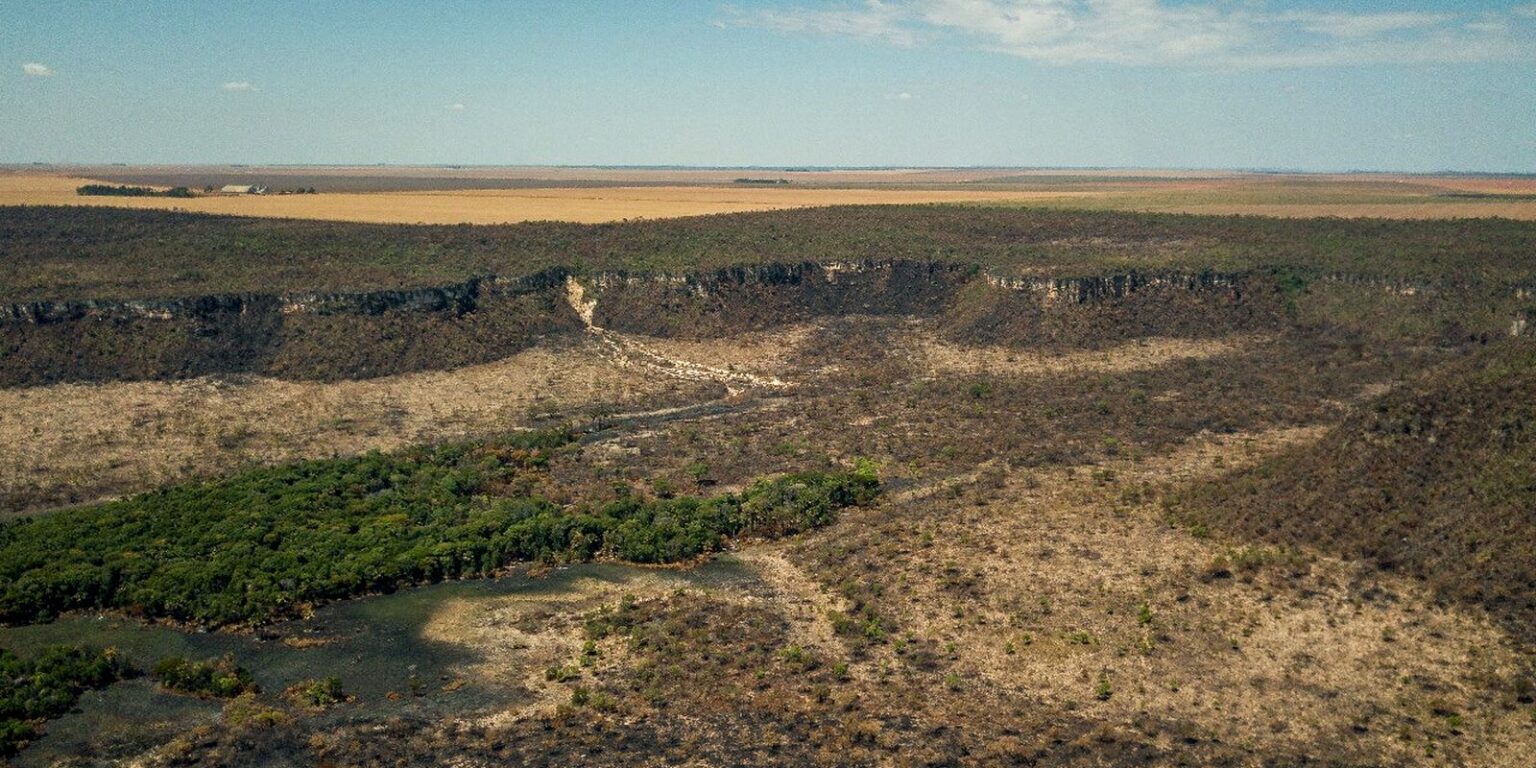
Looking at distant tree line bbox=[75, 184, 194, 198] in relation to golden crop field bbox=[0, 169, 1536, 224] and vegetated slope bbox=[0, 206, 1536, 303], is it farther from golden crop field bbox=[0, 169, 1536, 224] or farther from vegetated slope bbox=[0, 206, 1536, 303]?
vegetated slope bbox=[0, 206, 1536, 303]

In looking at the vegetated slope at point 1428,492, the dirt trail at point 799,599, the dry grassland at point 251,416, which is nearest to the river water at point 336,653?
the dirt trail at point 799,599

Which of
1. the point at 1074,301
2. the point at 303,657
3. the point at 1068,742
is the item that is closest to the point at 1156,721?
the point at 1068,742

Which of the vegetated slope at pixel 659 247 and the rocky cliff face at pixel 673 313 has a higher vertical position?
the vegetated slope at pixel 659 247

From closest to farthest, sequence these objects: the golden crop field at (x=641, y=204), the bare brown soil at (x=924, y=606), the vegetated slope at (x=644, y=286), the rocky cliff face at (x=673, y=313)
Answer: the bare brown soil at (x=924, y=606) < the rocky cliff face at (x=673, y=313) < the vegetated slope at (x=644, y=286) < the golden crop field at (x=641, y=204)

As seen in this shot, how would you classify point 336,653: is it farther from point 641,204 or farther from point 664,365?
point 641,204

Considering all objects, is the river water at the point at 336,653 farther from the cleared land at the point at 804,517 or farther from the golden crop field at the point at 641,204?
the golden crop field at the point at 641,204

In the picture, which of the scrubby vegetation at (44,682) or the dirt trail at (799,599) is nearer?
the scrubby vegetation at (44,682)

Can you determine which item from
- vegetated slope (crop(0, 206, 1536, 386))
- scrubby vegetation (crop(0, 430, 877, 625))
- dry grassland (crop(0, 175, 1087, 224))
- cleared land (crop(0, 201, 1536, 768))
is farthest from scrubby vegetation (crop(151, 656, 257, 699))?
dry grassland (crop(0, 175, 1087, 224))
